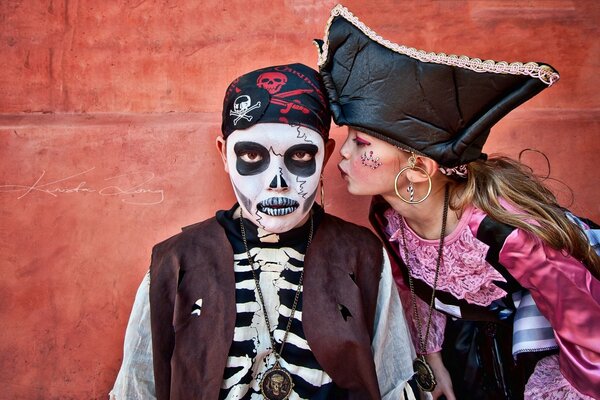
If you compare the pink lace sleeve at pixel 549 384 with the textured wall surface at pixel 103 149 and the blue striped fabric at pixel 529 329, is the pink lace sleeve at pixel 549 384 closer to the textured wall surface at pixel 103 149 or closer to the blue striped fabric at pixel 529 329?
the blue striped fabric at pixel 529 329

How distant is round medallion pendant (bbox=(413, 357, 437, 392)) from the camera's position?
2.03 metres

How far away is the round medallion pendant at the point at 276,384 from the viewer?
5.87 feet

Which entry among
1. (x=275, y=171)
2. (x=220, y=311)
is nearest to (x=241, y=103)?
(x=275, y=171)

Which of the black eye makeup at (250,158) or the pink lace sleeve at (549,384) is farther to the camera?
the pink lace sleeve at (549,384)

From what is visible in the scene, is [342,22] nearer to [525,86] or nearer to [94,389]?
[525,86]

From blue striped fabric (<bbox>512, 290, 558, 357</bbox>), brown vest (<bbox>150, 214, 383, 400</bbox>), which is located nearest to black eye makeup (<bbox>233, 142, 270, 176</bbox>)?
brown vest (<bbox>150, 214, 383, 400</bbox>)

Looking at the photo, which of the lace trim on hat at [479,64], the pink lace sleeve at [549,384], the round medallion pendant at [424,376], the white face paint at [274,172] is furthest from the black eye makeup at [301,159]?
the pink lace sleeve at [549,384]

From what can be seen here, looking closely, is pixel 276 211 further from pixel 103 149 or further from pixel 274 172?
pixel 103 149

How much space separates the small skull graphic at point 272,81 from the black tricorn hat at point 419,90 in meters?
0.19

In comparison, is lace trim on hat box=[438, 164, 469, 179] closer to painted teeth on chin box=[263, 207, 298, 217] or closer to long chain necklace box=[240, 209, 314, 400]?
painted teeth on chin box=[263, 207, 298, 217]

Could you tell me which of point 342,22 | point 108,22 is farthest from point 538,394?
point 108,22

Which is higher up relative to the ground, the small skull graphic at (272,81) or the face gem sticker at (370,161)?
the small skull graphic at (272,81)

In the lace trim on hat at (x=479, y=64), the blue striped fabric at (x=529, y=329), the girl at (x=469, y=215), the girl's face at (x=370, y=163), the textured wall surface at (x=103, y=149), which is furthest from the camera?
the textured wall surface at (x=103, y=149)

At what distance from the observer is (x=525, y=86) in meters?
1.68
